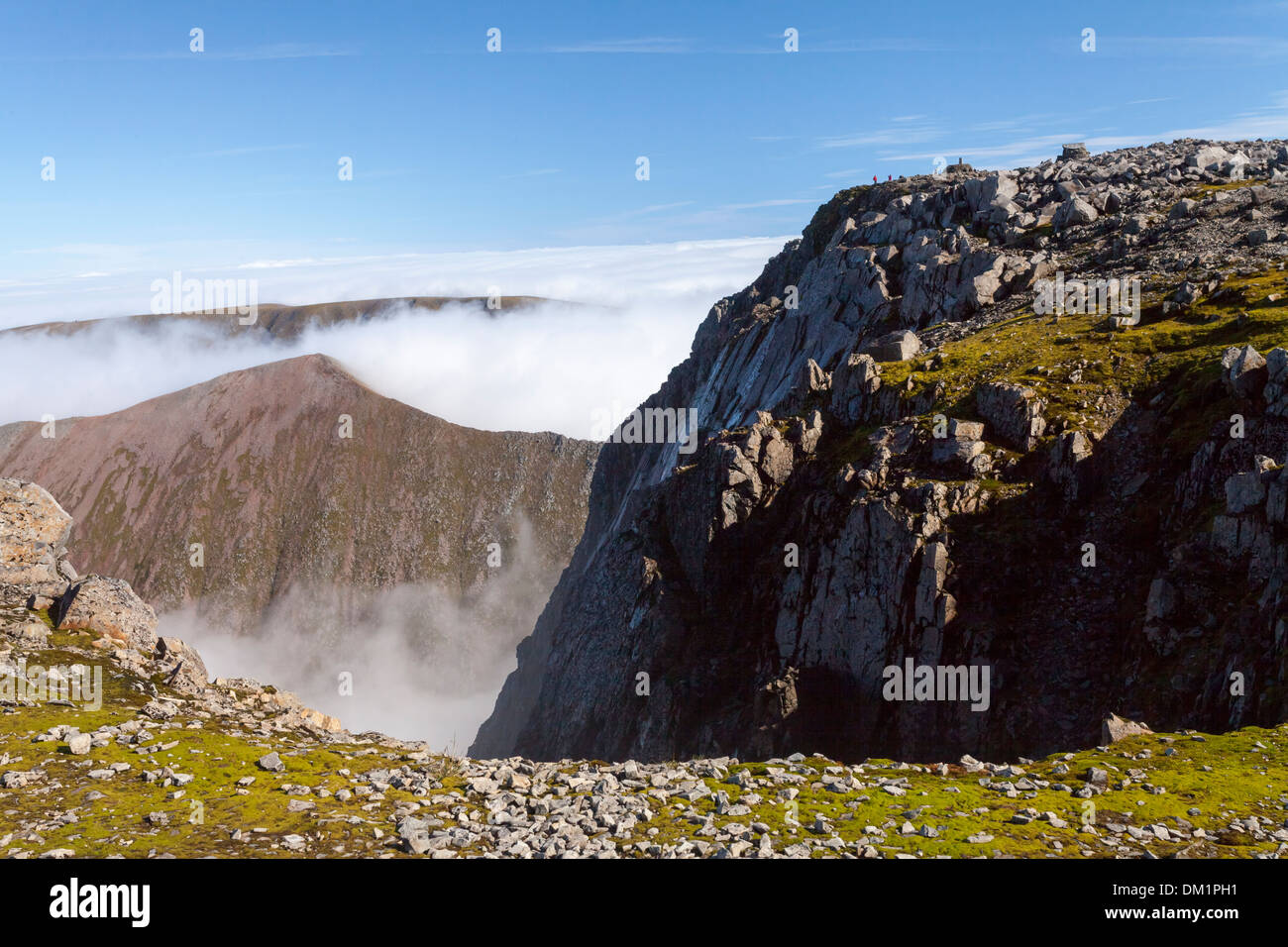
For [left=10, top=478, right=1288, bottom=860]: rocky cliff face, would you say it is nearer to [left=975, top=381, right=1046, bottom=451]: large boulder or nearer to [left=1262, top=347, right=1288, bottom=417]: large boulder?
[left=1262, top=347, right=1288, bottom=417]: large boulder

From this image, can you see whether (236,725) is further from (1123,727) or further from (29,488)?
(1123,727)

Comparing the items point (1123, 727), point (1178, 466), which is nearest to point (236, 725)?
point (1123, 727)

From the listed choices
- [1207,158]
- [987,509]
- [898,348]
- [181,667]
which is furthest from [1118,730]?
[1207,158]

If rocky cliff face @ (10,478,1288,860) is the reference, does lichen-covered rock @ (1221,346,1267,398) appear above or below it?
above

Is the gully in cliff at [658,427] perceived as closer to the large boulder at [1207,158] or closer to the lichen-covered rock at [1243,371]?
the lichen-covered rock at [1243,371]

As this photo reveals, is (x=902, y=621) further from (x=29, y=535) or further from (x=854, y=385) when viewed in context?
(x=29, y=535)

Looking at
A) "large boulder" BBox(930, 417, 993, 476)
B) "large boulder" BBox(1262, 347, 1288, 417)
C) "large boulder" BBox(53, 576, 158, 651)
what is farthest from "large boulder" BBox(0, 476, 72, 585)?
"large boulder" BBox(1262, 347, 1288, 417)
